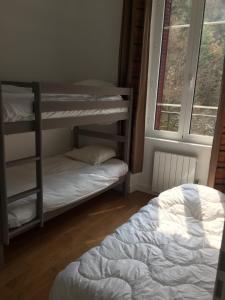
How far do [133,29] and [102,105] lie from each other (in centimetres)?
99

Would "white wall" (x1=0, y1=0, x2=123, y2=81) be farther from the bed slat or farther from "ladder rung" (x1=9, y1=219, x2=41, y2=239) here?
"ladder rung" (x1=9, y1=219, x2=41, y2=239)

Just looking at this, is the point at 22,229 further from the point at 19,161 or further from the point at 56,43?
the point at 56,43

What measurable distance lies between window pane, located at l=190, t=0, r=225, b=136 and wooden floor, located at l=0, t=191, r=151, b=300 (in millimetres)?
1172

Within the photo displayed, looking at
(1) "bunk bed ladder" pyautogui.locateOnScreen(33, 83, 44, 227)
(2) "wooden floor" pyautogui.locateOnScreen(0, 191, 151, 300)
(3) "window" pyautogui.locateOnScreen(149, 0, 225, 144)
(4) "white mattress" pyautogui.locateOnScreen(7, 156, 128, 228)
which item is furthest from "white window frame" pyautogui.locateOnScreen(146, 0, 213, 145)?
(1) "bunk bed ladder" pyautogui.locateOnScreen(33, 83, 44, 227)

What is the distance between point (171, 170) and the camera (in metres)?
3.22

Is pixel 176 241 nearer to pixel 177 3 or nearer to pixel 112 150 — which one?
pixel 112 150

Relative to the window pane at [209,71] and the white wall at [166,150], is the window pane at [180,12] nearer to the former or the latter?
the window pane at [209,71]

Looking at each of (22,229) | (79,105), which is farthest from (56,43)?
(22,229)

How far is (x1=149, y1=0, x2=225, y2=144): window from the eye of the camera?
2.94m

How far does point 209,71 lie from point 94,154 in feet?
5.18

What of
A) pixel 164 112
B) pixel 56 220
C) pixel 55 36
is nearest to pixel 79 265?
pixel 56 220

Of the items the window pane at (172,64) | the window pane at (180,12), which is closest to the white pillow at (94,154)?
the window pane at (172,64)

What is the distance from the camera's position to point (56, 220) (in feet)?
9.00

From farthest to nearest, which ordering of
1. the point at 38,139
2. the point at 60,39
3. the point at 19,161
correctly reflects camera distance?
the point at 60,39, the point at 38,139, the point at 19,161
